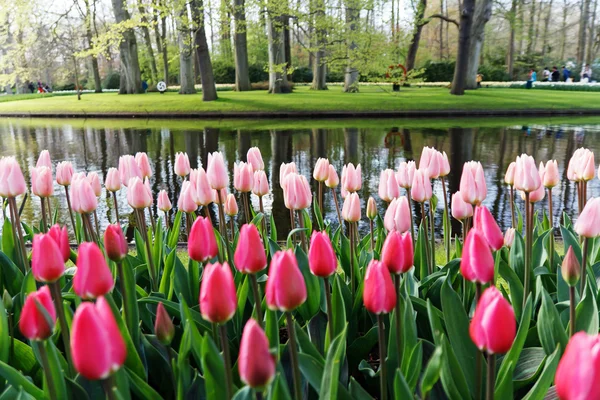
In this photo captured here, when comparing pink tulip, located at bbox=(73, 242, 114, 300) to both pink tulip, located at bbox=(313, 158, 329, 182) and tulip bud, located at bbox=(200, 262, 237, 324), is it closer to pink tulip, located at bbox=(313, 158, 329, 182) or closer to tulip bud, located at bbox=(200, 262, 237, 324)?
tulip bud, located at bbox=(200, 262, 237, 324)

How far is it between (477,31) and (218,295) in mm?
28346

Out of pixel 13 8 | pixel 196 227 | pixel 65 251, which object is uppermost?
pixel 13 8

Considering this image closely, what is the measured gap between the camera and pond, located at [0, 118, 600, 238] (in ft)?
25.3

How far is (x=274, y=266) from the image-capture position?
1172 millimetres

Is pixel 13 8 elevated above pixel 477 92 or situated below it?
above

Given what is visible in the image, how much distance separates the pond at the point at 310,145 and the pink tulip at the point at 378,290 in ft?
15.2

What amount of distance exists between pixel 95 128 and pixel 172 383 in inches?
718

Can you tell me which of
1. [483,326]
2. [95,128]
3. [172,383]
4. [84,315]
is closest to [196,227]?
[172,383]

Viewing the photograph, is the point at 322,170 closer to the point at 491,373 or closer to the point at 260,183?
the point at 260,183

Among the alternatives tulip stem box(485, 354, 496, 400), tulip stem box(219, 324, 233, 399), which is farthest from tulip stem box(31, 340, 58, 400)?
tulip stem box(485, 354, 496, 400)

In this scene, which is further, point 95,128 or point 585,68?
point 585,68

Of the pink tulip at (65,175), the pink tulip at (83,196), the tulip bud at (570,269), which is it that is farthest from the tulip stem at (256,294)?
the pink tulip at (65,175)

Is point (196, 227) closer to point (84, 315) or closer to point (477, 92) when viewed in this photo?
point (84, 315)

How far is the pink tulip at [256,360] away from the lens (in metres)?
0.97
